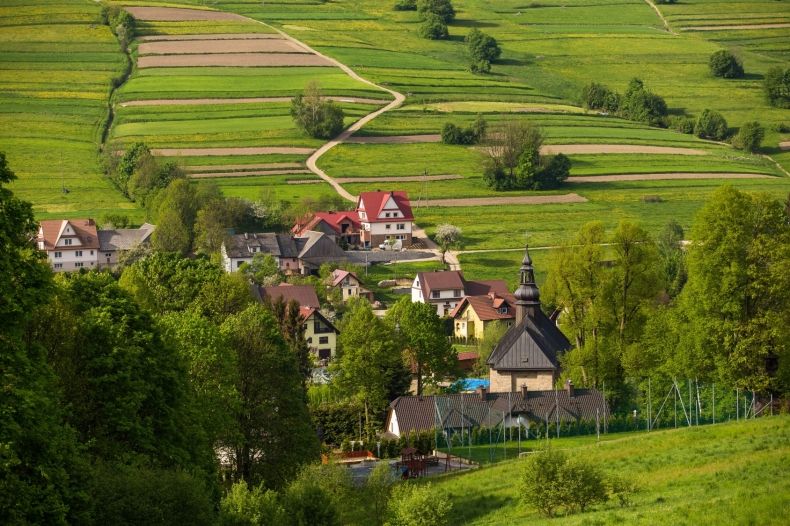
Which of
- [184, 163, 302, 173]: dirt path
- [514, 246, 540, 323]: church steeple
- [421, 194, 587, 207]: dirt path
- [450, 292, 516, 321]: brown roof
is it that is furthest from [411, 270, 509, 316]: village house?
[184, 163, 302, 173]: dirt path

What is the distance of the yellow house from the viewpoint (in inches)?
4402

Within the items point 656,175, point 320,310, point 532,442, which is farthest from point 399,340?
point 656,175

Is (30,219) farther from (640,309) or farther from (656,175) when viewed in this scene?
(656,175)

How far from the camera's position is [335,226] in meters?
143

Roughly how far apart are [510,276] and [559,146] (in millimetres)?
50450

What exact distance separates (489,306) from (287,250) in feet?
87.4

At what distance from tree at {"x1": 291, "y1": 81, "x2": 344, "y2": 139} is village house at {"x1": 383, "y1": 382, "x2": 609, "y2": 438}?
3918 inches

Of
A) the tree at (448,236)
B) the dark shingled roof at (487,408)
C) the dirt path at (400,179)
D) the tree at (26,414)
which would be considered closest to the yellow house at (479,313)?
the tree at (448,236)

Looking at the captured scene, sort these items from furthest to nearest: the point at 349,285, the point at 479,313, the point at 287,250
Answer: the point at 287,250, the point at 349,285, the point at 479,313

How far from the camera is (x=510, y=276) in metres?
127

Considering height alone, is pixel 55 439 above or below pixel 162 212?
below

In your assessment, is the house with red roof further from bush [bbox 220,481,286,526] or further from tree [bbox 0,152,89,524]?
tree [bbox 0,152,89,524]

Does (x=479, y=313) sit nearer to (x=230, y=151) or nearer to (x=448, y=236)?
(x=448, y=236)

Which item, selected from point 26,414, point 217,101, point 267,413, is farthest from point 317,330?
point 217,101
